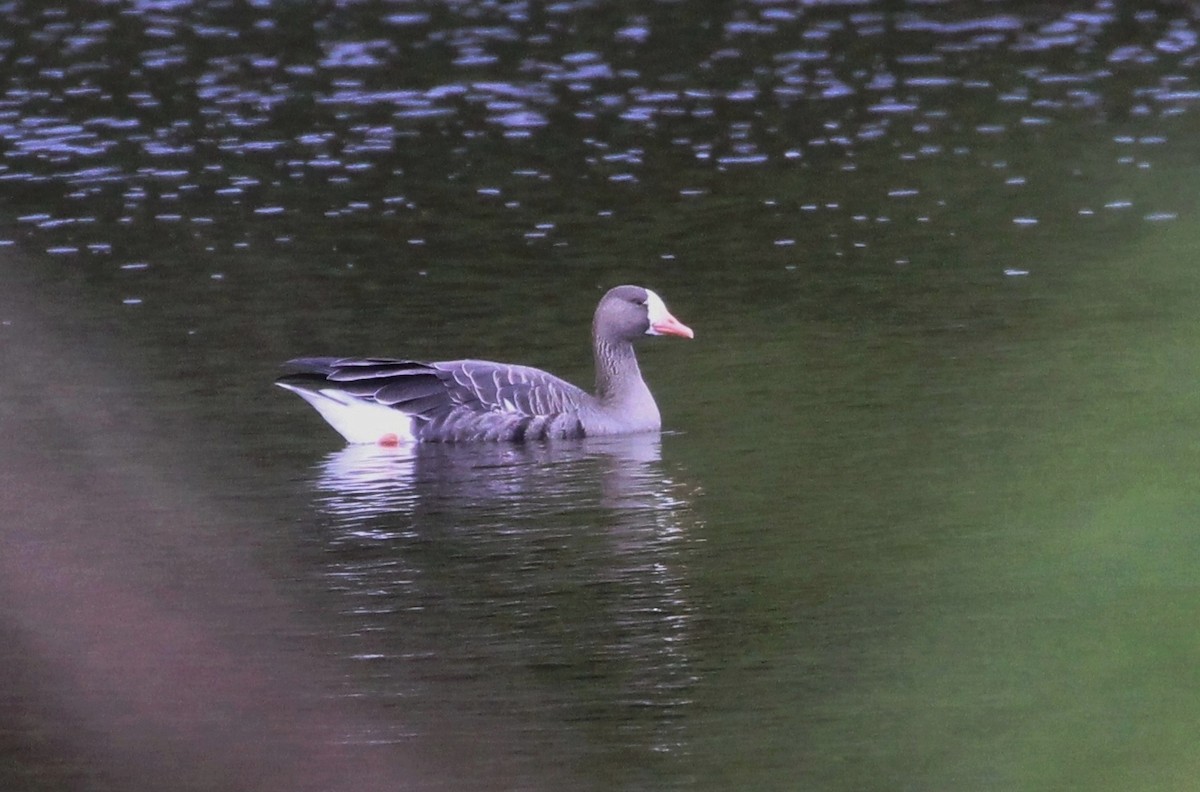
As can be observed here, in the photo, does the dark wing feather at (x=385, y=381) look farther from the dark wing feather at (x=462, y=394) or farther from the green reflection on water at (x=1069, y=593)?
the green reflection on water at (x=1069, y=593)

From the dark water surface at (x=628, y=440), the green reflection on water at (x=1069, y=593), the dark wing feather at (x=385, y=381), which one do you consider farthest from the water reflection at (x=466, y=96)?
the green reflection on water at (x=1069, y=593)

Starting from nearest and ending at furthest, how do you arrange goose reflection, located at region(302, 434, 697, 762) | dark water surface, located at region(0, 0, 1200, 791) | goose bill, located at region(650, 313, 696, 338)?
1. dark water surface, located at region(0, 0, 1200, 791)
2. goose reflection, located at region(302, 434, 697, 762)
3. goose bill, located at region(650, 313, 696, 338)

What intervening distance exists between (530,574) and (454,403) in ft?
9.89

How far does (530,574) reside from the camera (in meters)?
8.49

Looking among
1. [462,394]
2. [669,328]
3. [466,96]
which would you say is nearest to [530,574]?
[462,394]

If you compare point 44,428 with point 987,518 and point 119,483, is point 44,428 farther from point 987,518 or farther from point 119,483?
point 987,518

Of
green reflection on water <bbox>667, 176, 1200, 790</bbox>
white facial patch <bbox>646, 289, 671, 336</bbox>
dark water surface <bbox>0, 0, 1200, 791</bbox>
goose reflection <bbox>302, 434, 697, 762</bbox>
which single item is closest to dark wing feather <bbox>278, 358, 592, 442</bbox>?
goose reflection <bbox>302, 434, 697, 762</bbox>

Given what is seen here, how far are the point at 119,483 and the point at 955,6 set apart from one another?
21.0m

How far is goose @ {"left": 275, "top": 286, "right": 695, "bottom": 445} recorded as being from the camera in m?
11.2

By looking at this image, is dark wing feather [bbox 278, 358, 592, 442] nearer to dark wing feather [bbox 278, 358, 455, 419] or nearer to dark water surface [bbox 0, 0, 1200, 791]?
dark wing feather [bbox 278, 358, 455, 419]

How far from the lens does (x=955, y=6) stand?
2848 cm

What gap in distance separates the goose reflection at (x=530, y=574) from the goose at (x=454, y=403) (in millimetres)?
118

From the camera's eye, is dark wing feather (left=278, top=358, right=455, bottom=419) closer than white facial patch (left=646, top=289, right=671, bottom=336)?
Yes

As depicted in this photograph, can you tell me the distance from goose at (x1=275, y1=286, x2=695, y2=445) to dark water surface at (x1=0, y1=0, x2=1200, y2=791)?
9.8 inches
